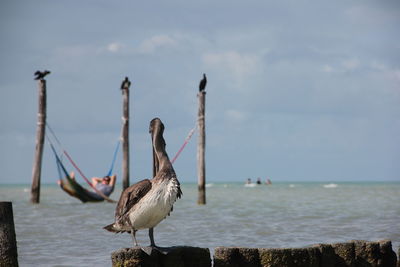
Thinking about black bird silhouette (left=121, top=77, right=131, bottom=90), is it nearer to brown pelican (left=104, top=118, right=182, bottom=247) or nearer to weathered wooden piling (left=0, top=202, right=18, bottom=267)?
weathered wooden piling (left=0, top=202, right=18, bottom=267)

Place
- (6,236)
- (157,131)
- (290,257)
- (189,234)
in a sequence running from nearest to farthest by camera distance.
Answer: (157,131) < (290,257) < (6,236) < (189,234)

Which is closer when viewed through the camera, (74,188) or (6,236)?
(6,236)

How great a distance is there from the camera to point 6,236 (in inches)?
291

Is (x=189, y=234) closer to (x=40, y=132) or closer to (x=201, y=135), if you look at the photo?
(x=201, y=135)

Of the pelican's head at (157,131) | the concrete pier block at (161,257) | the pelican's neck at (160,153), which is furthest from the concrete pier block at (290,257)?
the pelican's head at (157,131)

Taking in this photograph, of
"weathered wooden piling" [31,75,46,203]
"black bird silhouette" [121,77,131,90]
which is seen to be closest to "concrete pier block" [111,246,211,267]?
"weathered wooden piling" [31,75,46,203]

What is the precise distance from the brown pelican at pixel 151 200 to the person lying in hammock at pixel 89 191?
66.6 ft

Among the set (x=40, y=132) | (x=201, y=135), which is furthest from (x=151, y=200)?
(x=40, y=132)

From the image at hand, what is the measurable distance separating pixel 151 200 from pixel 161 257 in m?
0.57

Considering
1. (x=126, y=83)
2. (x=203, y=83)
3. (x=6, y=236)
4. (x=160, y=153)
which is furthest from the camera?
(x=126, y=83)

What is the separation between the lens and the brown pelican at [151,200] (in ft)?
21.7

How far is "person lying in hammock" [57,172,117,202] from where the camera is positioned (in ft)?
88.9

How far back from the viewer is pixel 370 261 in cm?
789

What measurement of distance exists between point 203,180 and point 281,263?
1621 cm
